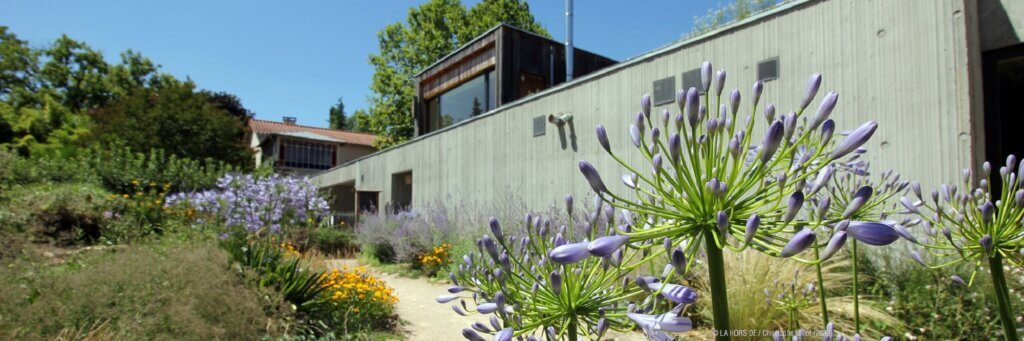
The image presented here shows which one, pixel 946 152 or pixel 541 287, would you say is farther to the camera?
pixel 946 152

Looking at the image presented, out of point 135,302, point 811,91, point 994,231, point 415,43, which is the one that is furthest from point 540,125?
point 415,43

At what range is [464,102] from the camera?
1545cm

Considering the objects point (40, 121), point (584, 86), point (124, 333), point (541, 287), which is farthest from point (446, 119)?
point (40, 121)

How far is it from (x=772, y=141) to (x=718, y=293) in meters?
0.28

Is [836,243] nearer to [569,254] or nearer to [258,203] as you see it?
[569,254]

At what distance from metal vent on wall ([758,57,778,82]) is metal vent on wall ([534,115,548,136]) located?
173 inches

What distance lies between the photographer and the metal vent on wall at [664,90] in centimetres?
774

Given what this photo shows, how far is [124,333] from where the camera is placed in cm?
314

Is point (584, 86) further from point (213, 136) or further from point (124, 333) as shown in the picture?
point (213, 136)

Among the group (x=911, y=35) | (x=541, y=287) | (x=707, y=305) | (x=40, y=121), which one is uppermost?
(x=40, y=121)

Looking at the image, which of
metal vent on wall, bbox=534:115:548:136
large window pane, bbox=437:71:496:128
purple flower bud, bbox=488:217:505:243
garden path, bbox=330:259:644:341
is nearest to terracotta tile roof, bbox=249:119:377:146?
large window pane, bbox=437:71:496:128

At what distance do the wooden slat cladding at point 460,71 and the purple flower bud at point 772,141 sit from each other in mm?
13025

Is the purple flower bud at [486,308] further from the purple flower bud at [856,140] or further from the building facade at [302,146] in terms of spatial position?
the building facade at [302,146]

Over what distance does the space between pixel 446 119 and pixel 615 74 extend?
8.36 meters
